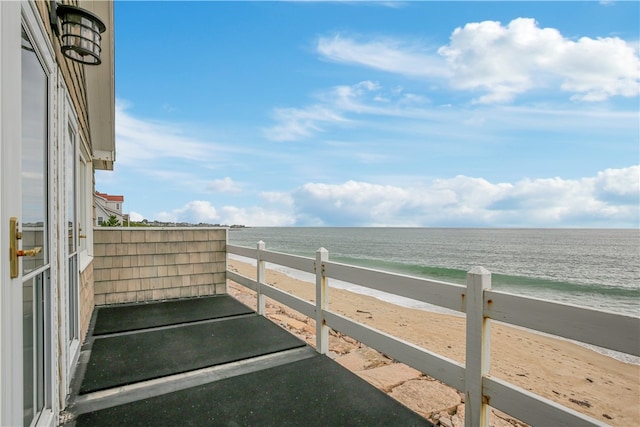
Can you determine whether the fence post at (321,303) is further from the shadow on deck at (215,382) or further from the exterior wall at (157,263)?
the exterior wall at (157,263)

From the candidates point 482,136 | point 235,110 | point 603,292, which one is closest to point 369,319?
point 603,292

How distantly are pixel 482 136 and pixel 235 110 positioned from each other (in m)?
18.7

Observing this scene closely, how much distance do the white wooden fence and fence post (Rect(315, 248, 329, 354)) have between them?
428 mm

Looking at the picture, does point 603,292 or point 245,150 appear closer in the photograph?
point 603,292

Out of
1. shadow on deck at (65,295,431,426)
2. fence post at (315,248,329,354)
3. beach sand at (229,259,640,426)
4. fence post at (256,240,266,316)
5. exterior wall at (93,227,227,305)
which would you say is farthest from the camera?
exterior wall at (93,227,227,305)

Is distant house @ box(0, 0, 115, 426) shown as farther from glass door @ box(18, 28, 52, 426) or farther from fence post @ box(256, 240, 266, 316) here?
fence post @ box(256, 240, 266, 316)

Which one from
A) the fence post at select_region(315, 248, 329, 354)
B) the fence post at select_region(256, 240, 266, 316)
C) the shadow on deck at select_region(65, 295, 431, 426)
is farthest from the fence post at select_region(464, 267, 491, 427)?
the fence post at select_region(256, 240, 266, 316)

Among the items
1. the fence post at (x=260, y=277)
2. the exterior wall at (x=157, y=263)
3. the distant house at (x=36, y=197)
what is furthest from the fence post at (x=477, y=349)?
the exterior wall at (x=157, y=263)

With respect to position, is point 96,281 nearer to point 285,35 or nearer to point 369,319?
point 369,319

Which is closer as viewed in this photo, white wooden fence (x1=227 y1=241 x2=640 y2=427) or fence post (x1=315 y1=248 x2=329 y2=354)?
white wooden fence (x1=227 y1=241 x2=640 y2=427)

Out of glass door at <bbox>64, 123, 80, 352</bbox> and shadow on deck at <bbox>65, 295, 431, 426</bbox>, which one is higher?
glass door at <bbox>64, 123, 80, 352</bbox>

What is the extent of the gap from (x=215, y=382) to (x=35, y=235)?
1712 millimetres

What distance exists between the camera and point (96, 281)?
17.0ft

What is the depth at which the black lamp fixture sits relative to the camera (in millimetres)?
1998
